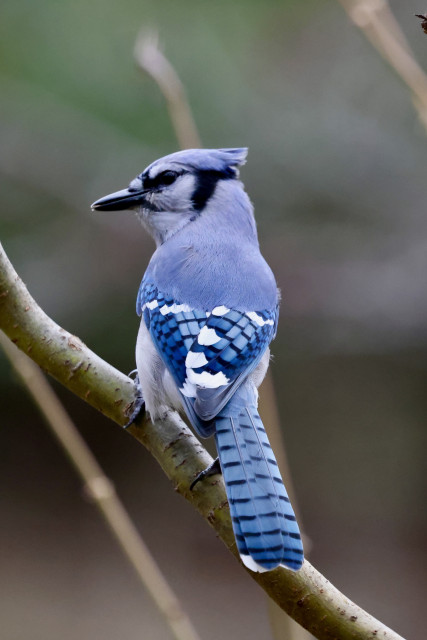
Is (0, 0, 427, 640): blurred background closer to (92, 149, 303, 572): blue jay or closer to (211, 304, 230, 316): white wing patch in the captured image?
(92, 149, 303, 572): blue jay

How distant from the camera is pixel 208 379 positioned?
155 centimetres

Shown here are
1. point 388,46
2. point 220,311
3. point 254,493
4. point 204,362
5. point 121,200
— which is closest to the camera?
point 254,493

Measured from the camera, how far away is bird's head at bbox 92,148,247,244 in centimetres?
191

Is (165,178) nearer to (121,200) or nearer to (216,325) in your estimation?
(121,200)

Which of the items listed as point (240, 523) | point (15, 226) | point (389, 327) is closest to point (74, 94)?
point (15, 226)

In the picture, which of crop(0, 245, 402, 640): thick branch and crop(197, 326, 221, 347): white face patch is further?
crop(197, 326, 221, 347): white face patch

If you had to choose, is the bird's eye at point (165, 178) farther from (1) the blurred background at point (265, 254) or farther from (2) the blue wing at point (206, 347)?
(1) the blurred background at point (265, 254)

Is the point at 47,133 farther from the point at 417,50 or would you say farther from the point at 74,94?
the point at 417,50

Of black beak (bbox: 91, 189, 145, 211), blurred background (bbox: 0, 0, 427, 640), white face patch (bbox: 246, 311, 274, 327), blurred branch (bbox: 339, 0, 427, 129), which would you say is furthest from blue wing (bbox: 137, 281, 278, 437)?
blurred background (bbox: 0, 0, 427, 640)

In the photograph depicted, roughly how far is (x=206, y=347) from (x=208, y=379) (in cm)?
9

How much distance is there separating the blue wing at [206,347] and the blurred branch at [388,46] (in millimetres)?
497

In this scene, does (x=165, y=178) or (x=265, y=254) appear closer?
(x=165, y=178)

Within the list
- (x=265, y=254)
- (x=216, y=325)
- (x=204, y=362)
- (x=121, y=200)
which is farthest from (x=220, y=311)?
(x=265, y=254)

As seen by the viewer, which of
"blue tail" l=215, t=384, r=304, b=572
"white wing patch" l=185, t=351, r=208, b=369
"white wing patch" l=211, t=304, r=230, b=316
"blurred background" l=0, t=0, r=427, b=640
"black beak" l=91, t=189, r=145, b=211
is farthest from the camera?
"blurred background" l=0, t=0, r=427, b=640
